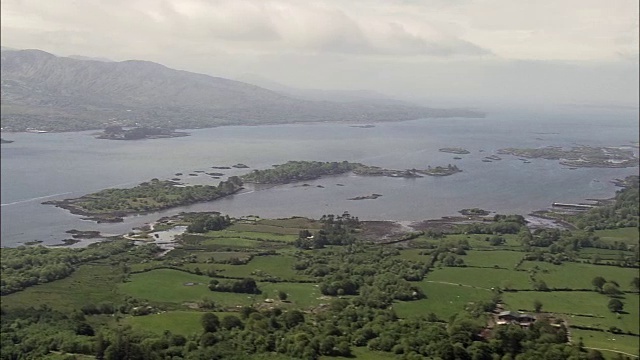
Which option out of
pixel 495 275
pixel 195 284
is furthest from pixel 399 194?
pixel 195 284

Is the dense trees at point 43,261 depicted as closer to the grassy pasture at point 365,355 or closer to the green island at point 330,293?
the green island at point 330,293

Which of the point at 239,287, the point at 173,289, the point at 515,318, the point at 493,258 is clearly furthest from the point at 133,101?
the point at 515,318

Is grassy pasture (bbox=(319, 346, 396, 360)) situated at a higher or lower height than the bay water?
lower

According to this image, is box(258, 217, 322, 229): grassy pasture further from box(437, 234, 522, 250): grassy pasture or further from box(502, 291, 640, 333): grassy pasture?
box(502, 291, 640, 333): grassy pasture

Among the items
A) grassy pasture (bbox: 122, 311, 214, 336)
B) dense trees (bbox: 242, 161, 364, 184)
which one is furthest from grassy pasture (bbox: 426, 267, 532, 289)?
dense trees (bbox: 242, 161, 364, 184)

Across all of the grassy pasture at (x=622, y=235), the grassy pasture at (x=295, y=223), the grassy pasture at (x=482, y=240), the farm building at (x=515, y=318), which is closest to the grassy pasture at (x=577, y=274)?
the grassy pasture at (x=482, y=240)

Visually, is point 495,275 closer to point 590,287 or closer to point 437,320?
point 590,287
